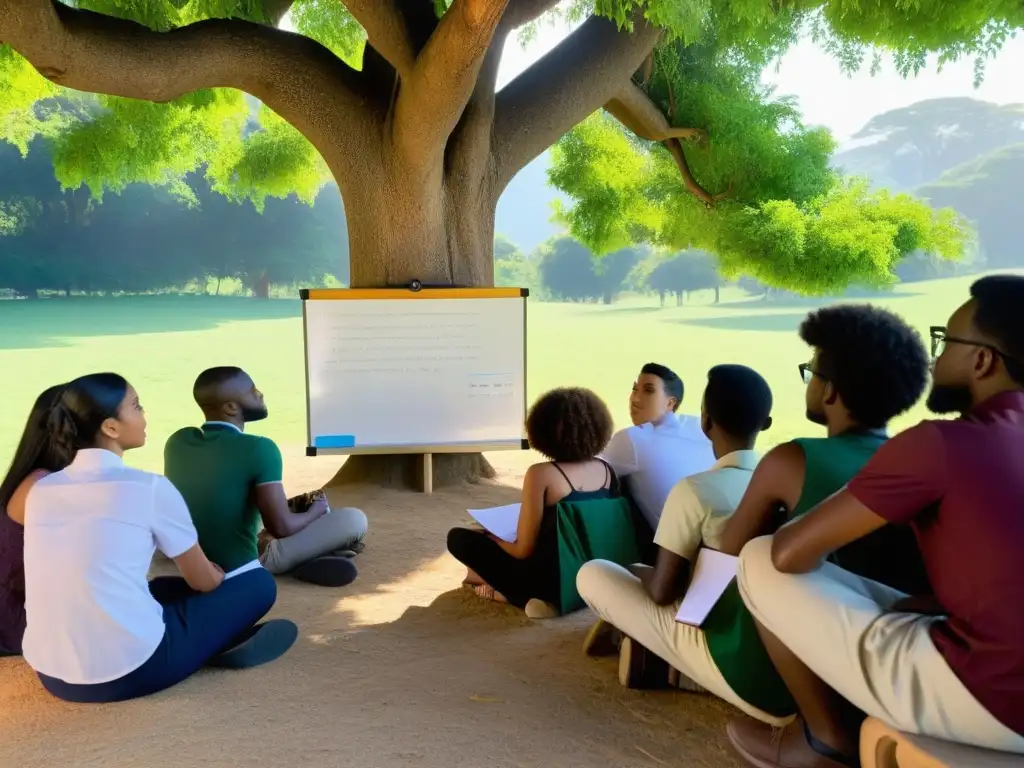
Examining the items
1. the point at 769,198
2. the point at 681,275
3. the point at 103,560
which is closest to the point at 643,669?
the point at 103,560

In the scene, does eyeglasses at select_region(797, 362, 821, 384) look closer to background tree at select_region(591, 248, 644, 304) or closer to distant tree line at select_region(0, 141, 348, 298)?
distant tree line at select_region(0, 141, 348, 298)

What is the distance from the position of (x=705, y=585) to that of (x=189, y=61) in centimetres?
410

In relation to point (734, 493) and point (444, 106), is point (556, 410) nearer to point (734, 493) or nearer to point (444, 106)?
point (734, 493)

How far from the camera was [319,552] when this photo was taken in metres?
4.10

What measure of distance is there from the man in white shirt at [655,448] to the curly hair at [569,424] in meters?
0.26

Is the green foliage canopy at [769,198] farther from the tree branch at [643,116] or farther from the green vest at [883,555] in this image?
the green vest at [883,555]

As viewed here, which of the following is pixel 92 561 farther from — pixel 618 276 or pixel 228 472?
pixel 618 276

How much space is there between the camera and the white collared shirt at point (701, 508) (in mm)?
2182

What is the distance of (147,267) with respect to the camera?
23.1 metres

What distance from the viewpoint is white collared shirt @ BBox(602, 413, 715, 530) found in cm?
326

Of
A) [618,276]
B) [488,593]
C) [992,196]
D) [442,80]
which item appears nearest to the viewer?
[488,593]

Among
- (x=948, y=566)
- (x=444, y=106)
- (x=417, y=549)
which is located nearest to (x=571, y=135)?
(x=444, y=106)

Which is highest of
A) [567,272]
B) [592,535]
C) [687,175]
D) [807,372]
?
[687,175]

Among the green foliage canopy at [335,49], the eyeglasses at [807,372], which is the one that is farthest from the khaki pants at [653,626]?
the green foliage canopy at [335,49]
